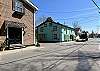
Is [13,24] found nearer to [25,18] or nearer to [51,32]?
[25,18]

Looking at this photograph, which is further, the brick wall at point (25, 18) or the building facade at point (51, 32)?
the building facade at point (51, 32)

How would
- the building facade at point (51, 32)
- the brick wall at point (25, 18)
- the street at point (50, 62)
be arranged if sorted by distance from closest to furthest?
the street at point (50, 62), the brick wall at point (25, 18), the building facade at point (51, 32)

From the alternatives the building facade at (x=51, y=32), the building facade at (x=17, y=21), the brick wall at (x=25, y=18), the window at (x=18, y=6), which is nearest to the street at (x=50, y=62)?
the building facade at (x=17, y=21)

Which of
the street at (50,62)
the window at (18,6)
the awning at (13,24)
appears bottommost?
the street at (50,62)

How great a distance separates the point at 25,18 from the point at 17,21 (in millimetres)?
2522

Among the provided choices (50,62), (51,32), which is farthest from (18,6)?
(51,32)

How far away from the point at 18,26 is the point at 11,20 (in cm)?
154

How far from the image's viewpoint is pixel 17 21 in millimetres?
28906

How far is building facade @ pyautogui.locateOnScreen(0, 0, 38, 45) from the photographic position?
1008 inches

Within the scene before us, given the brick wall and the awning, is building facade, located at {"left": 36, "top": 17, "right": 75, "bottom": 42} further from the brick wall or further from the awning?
the awning

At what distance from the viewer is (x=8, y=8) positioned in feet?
87.7

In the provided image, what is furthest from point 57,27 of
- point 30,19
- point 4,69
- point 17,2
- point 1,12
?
point 4,69

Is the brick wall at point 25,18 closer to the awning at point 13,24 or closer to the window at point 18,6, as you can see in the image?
the awning at point 13,24

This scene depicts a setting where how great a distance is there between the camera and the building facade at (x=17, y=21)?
1008 inches
